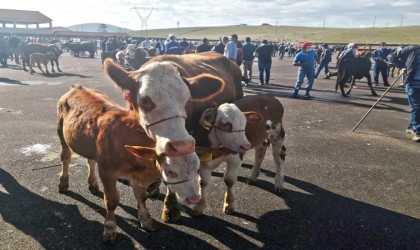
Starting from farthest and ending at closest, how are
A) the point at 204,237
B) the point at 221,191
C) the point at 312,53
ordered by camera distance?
the point at 312,53 → the point at 221,191 → the point at 204,237

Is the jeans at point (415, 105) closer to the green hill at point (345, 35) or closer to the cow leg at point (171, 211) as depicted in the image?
the cow leg at point (171, 211)

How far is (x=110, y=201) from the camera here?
12.3ft

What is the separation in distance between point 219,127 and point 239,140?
0.31m

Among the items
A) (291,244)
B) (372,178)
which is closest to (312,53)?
(372,178)

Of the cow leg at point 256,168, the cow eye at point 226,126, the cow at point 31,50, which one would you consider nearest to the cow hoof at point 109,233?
the cow eye at point 226,126

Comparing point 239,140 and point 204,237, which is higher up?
point 239,140

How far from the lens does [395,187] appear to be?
5.49 m

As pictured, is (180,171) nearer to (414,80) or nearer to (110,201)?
(110,201)

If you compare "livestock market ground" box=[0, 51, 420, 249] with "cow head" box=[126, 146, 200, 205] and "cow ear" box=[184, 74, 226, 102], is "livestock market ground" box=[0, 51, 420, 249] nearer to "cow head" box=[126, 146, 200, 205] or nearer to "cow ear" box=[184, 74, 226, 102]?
"cow head" box=[126, 146, 200, 205]

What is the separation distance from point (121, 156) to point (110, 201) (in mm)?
618

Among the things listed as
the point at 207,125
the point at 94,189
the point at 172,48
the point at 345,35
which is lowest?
the point at 94,189

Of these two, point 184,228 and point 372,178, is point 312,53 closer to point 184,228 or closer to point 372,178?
point 372,178

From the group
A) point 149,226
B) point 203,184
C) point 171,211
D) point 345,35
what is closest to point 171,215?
point 171,211

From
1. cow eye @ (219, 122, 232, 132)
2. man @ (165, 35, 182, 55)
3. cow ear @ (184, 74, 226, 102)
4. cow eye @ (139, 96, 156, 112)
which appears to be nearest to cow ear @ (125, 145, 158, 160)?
cow eye @ (139, 96, 156, 112)
